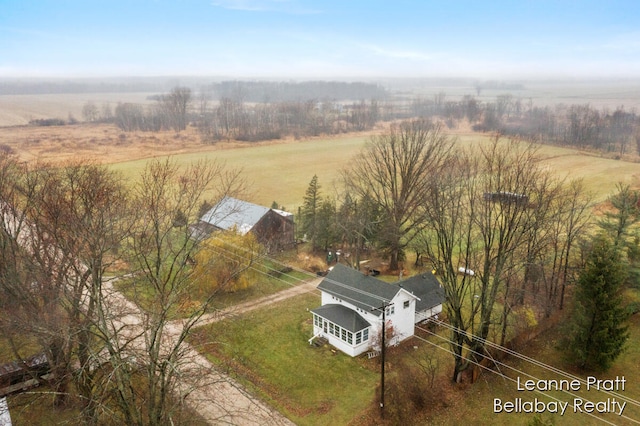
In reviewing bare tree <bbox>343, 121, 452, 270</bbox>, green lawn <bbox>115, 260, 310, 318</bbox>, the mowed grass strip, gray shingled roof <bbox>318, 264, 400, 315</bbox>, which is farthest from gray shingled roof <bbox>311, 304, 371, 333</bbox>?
bare tree <bbox>343, 121, 452, 270</bbox>

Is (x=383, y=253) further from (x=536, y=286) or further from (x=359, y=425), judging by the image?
(x=359, y=425)

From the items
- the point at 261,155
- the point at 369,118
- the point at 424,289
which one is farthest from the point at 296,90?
the point at 424,289

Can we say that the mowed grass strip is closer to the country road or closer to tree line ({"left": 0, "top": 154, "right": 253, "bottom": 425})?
the country road

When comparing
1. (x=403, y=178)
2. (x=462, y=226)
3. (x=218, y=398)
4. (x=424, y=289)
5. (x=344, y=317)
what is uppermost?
(x=403, y=178)

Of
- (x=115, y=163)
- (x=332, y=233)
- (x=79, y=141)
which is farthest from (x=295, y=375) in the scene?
(x=79, y=141)

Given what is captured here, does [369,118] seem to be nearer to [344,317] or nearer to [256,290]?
[256,290]
